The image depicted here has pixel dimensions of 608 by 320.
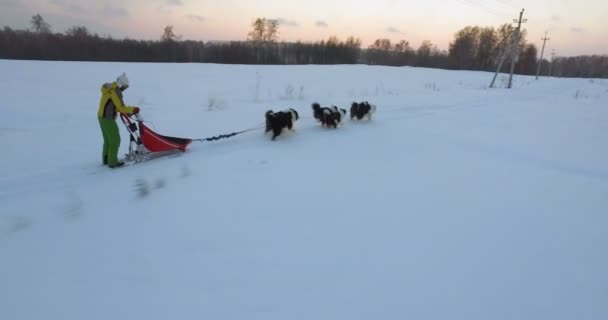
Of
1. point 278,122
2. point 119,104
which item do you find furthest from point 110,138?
point 278,122

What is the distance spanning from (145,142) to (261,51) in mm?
49480

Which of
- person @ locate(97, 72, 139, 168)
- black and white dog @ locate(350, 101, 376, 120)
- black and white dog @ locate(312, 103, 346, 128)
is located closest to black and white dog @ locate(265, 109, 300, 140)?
black and white dog @ locate(312, 103, 346, 128)

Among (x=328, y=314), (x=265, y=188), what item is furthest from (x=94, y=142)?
(x=328, y=314)

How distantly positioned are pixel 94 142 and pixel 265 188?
12.3 ft

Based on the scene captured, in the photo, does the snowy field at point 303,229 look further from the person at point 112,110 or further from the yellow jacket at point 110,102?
the yellow jacket at point 110,102

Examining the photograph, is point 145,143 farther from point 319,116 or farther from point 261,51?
point 261,51

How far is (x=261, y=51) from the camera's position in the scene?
5175 cm

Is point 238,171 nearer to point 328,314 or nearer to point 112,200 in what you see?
point 112,200

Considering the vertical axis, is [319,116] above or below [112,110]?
below

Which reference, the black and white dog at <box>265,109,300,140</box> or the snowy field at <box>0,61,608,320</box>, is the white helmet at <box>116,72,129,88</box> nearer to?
the snowy field at <box>0,61,608,320</box>

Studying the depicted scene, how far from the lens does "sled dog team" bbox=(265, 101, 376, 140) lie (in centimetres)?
659

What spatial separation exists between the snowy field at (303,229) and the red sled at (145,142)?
0.24 meters

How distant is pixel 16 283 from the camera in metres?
2.50

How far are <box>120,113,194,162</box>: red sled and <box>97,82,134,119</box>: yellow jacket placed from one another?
24 cm
